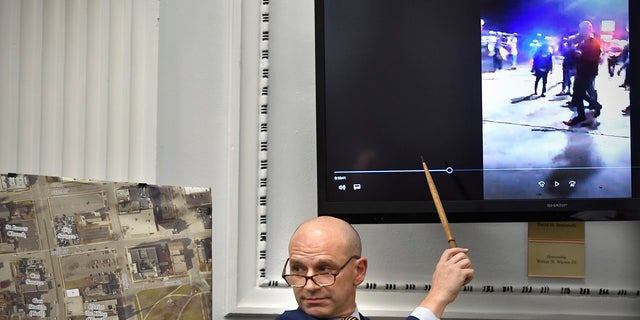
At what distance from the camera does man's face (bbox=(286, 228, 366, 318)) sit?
6.63 ft

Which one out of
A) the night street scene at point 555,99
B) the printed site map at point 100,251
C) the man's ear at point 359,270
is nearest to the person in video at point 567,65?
the night street scene at point 555,99

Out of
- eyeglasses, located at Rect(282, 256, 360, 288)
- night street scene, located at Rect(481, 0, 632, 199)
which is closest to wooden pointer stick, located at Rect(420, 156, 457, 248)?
night street scene, located at Rect(481, 0, 632, 199)

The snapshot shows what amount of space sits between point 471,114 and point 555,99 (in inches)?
8.8

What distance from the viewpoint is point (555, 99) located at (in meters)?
2.28

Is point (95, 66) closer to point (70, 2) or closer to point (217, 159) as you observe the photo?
point (70, 2)

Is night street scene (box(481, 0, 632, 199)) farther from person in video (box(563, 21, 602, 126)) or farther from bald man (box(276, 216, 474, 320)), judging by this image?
bald man (box(276, 216, 474, 320))

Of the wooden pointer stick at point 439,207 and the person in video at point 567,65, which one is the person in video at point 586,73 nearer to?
the person in video at point 567,65

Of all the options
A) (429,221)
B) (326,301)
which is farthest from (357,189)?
(326,301)

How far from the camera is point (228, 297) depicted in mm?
2521

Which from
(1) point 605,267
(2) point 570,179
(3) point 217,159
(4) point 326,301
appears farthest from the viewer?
(3) point 217,159

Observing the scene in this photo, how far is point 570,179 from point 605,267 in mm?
326

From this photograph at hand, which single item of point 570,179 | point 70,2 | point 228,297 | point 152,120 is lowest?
point 228,297

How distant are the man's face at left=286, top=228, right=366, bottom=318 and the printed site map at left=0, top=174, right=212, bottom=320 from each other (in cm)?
24

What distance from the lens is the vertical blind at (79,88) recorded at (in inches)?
103
